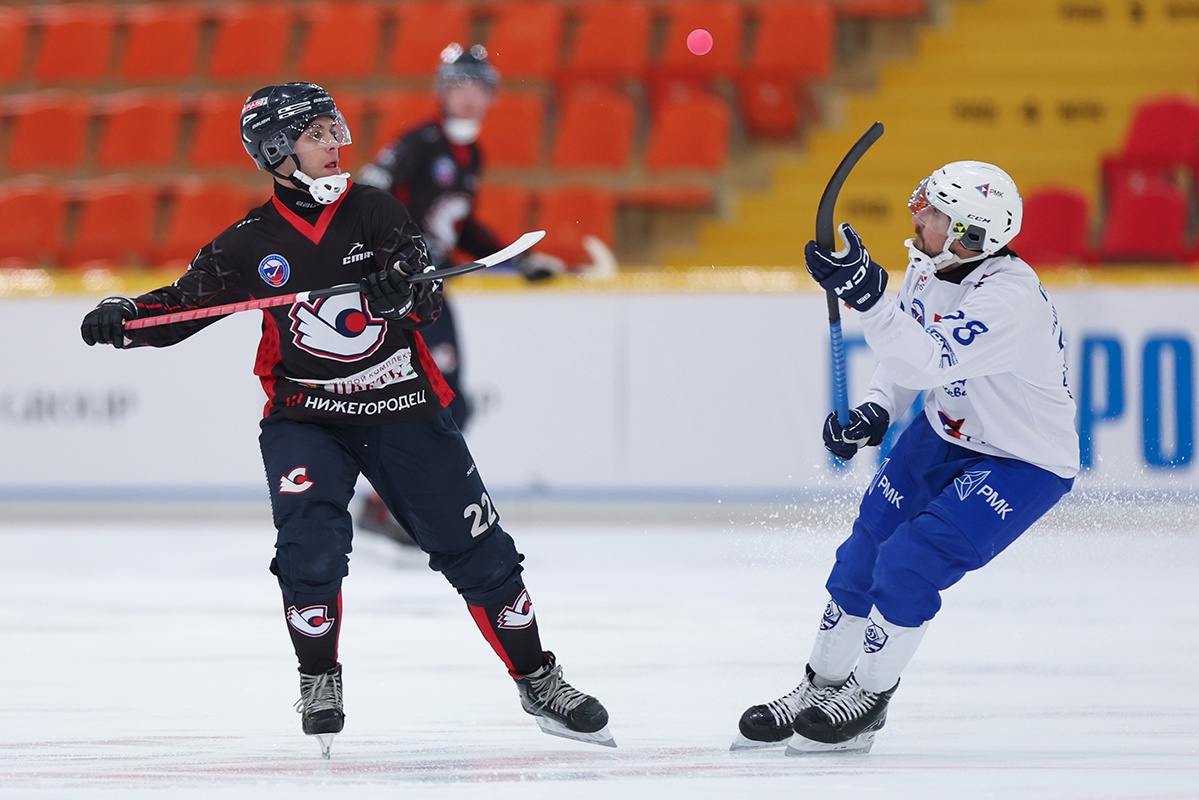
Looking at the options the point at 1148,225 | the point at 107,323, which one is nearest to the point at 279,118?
the point at 107,323

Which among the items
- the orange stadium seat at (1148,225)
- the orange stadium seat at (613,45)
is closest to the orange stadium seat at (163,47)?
the orange stadium seat at (613,45)

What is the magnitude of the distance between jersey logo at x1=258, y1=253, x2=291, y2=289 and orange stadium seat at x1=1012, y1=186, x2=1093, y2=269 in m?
6.18

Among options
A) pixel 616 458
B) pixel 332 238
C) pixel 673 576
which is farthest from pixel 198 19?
pixel 332 238

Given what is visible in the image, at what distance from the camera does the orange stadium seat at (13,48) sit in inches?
458

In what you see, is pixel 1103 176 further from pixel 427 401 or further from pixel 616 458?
pixel 427 401

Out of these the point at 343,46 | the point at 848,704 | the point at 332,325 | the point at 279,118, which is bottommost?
the point at 848,704

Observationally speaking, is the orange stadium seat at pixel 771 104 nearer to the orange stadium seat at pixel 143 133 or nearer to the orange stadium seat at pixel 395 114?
the orange stadium seat at pixel 395 114

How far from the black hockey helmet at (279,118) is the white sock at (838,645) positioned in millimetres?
1452

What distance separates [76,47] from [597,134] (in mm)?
3896

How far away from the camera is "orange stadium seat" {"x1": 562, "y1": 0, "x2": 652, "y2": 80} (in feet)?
34.4

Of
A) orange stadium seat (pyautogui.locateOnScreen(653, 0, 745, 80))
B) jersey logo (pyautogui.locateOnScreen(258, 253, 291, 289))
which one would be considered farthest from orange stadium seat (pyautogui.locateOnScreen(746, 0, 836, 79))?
jersey logo (pyautogui.locateOnScreen(258, 253, 291, 289))

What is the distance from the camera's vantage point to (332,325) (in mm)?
3492

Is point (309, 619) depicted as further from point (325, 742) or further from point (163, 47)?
point (163, 47)

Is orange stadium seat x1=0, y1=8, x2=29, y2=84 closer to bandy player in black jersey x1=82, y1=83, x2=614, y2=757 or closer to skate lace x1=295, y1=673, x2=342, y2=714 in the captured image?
bandy player in black jersey x1=82, y1=83, x2=614, y2=757
